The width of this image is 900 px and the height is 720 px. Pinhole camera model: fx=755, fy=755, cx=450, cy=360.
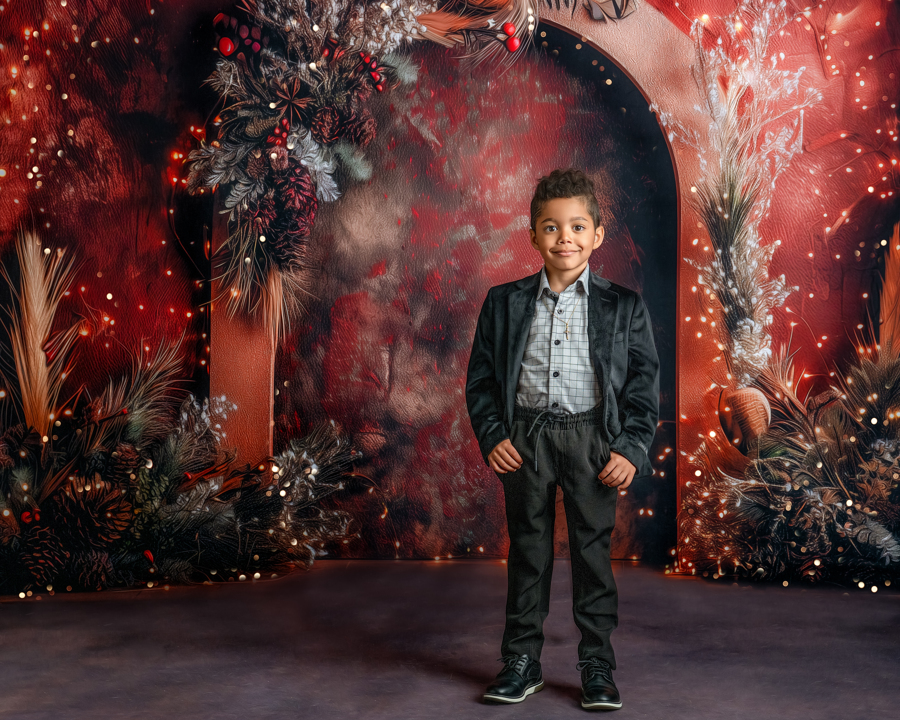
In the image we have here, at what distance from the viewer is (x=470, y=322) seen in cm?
339

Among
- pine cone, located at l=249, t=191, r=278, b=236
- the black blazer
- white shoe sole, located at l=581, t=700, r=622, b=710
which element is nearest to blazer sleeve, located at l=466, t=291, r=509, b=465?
the black blazer

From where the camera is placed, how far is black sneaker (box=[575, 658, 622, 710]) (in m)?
1.97

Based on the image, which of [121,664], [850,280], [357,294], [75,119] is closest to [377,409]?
[357,294]

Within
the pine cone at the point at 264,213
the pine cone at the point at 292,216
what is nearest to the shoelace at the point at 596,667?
→ the pine cone at the point at 292,216

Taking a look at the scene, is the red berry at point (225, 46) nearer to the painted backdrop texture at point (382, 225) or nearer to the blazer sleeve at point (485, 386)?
the painted backdrop texture at point (382, 225)

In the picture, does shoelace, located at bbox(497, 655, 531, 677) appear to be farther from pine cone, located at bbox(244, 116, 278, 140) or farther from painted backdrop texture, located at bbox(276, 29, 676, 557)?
pine cone, located at bbox(244, 116, 278, 140)

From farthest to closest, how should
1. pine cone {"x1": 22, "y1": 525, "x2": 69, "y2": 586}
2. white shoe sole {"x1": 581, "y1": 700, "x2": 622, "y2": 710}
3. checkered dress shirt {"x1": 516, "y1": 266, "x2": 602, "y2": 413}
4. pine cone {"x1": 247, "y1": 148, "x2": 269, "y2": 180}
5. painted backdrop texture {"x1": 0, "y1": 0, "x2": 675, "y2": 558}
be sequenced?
pine cone {"x1": 247, "y1": 148, "x2": 269, "y2": 180} → painted backdrop texture {"x1": 0, "y1": 0, "x2": 675, "y2": 558} → pine cone {"x1": 22, "y1": 525, "x2": 69, "y2": 586} → checkered dress shirt {"x1": 516, "y1": 266, "x2": 602, "y2": 413} → white shoe sole {"x1": 581, "y1": 700, "x2": 622, "y2": 710}

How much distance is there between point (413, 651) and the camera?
7.90ft

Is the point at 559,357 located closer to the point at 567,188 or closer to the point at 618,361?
the point at 618,361

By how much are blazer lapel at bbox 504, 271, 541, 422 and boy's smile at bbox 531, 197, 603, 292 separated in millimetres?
125

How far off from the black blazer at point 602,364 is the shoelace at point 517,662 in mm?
555

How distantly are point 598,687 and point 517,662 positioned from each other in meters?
0.22

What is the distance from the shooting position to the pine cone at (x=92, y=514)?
3.05 meters

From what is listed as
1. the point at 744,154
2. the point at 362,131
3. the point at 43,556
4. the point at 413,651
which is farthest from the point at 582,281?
the point at 43,556
